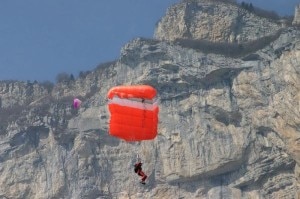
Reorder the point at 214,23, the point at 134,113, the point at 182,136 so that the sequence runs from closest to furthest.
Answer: the point at 134,113 < the point at 182,136 < the point at 214,23

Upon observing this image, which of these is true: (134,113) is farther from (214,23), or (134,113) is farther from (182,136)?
(214,23)

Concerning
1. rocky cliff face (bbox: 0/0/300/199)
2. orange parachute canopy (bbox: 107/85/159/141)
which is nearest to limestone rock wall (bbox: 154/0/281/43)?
rocky cliff face (bbox: 0/0/300/199)

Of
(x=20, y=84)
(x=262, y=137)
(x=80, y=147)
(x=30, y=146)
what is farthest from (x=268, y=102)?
(x=20, y=84)

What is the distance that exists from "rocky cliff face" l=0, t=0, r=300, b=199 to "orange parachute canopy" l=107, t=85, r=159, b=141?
21.6 m

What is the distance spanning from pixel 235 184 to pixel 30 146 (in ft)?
58.0

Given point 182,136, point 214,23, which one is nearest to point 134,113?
point 182,136

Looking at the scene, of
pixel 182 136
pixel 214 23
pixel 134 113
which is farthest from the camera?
pixel 214 23

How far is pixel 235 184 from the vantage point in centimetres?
5356

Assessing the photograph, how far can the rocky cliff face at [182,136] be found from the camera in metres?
52.9

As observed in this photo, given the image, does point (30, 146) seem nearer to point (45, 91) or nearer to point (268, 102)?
point (45, 91)

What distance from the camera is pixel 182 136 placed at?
55656 mm

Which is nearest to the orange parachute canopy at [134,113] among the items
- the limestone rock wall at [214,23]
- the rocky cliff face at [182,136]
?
the rocky cliff face at [182,136]

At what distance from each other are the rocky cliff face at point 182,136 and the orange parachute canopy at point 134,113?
70.9 ft

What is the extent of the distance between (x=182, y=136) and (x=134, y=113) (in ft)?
79.7
